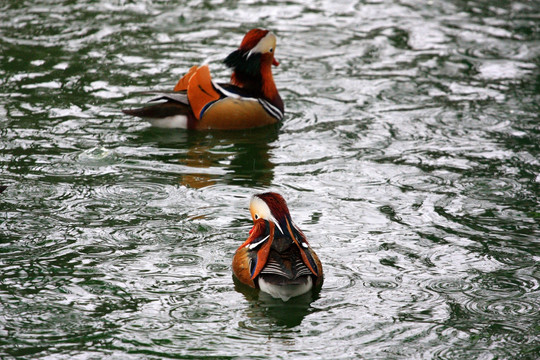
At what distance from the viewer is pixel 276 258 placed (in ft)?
18.9

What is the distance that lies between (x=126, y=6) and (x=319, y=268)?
8632 mm

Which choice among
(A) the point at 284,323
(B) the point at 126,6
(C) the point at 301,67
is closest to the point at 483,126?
(C) the point at 301,67

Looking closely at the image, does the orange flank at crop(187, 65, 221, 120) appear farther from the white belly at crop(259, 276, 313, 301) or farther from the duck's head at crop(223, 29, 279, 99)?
the white belly at crop(259, 276, 313, 301)

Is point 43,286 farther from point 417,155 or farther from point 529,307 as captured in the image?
point 417,155

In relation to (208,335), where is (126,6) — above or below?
above

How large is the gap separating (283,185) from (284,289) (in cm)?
229

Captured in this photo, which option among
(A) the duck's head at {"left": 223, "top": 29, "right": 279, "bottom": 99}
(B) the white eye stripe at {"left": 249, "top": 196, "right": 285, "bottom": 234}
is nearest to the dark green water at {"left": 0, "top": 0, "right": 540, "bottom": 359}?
(B) the white eye stripe at {"left": 249, "top": 196, "right": 285, "bottom": 234}

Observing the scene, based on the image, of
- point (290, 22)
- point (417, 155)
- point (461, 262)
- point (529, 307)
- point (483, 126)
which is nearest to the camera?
point (529, 307)

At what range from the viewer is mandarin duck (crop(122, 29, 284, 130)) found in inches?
360

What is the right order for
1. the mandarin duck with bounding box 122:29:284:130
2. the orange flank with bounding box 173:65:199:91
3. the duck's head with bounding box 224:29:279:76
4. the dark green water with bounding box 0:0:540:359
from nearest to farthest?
the dark green water with bounding box 0:0:540:359 < the mandarin duck with bounding box 122:29:284:130 < the orange flank with bounding box 173:65:199:91 < the duck's head with bounding box 224:29:279:76

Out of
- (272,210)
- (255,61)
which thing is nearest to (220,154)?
(255,61)

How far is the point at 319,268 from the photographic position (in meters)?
5.98

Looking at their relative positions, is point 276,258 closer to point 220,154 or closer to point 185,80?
point 220,154

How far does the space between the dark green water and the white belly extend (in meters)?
0.09
